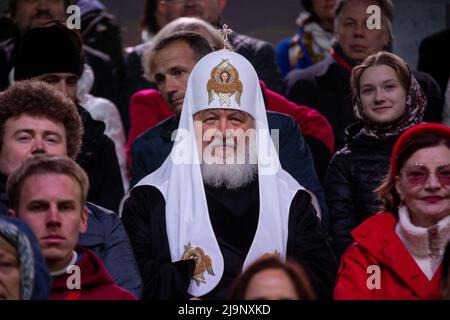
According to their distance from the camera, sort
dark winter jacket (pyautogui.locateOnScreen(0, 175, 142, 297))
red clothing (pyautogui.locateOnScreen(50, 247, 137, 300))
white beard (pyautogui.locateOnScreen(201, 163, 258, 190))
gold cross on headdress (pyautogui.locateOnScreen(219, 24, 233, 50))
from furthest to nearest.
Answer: gold cross on headdress (pyautogui.locateOnScreen(219, 24, 233, 50))
white beard (pyautogui.locateOnScreen(201, 163, 258, 190))
dark winter jacket (pyautogui.locateOnScreen(0, 175, 142, 297))
red clothing (pyautogui.locateOnScreen(50, 247, 137, 300))

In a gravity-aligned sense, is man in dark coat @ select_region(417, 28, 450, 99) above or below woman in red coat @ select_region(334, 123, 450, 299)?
above

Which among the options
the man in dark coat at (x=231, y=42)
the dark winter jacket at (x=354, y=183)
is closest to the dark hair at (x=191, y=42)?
the man in dark coat at (x=231, y=42)

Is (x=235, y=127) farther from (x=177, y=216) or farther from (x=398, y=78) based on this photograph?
(x=398, y=78)

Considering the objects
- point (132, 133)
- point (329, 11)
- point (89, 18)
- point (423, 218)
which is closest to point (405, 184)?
point (423, 218)

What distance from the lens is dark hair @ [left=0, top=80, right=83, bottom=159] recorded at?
5.77 meters

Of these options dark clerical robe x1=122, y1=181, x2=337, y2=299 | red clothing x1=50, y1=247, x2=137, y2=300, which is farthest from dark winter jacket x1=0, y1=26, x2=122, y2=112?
red clothing x1=50, y1=247, x2=137, y2=300

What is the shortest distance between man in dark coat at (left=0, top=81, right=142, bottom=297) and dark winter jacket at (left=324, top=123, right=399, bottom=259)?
1223 millimetres

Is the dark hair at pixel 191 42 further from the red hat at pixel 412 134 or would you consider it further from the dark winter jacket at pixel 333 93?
the red hat at pixel 412 134

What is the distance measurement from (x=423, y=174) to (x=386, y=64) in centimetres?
97

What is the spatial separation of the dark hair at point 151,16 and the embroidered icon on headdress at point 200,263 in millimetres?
2431

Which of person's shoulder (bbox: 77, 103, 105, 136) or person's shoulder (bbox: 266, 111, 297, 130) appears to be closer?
person's shoulder (bbox: 266, 111, 297, 130)

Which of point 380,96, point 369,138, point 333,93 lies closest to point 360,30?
point 333,93

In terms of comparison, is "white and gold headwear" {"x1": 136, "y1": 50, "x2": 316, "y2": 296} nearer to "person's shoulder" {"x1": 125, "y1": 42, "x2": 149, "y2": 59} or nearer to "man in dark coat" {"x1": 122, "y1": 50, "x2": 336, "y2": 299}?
"man in dark coat" {"x1": 122, "y1": 50, "x2": 336, "y2": 299}

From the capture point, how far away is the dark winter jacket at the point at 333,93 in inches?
279
